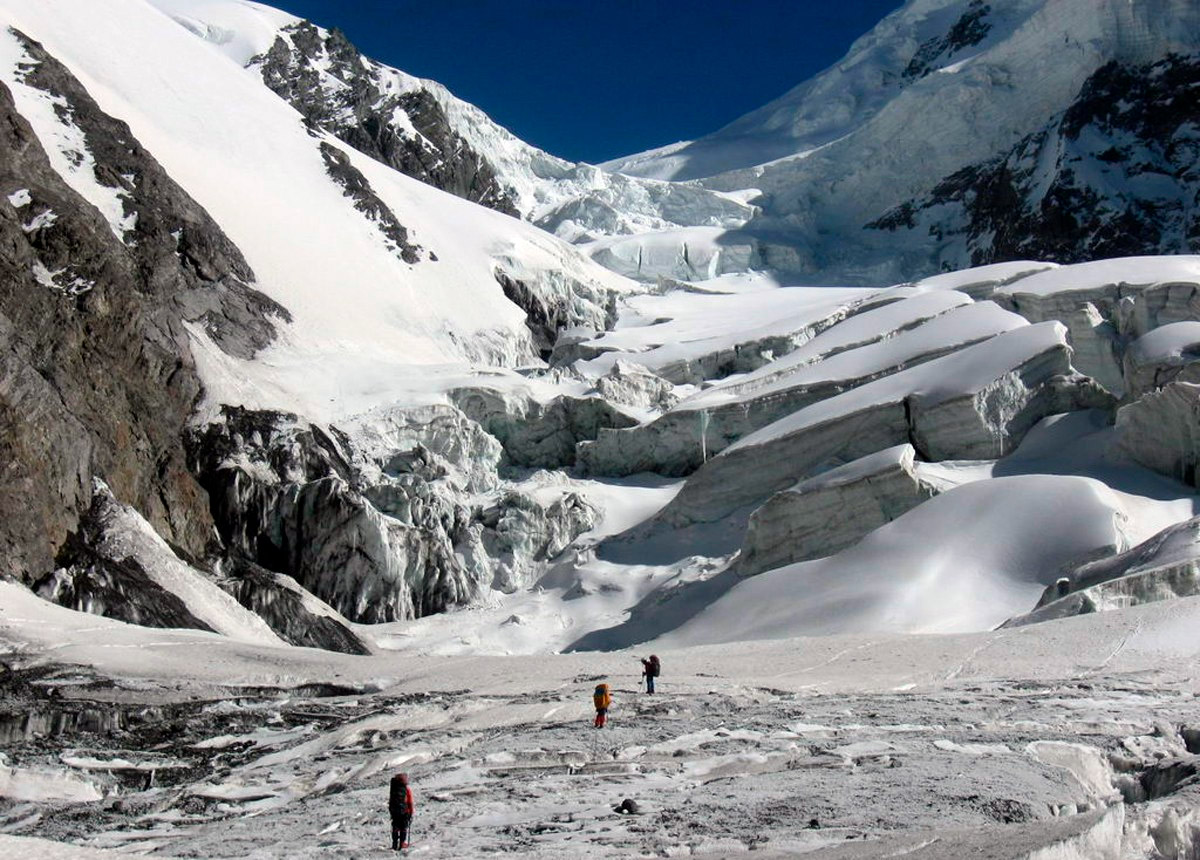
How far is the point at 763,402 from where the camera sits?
170 feet

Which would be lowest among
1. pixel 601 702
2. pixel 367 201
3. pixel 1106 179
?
pixel 601 702

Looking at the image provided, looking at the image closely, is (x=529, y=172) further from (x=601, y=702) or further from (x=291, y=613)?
(x=601, y=702)

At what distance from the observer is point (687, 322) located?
74.8 metres

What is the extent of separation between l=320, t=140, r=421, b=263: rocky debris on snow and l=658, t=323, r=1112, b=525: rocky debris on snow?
3218 centimetres

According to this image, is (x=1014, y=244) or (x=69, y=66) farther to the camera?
(x=1014, y=244)

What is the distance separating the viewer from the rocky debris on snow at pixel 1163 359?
39.7 metres

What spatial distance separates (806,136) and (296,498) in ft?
419

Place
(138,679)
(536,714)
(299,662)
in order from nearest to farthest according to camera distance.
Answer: (536,714) < (138,679) < (299,662)

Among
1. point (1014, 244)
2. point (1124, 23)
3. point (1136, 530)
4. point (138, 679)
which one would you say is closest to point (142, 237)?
point (138, 679)

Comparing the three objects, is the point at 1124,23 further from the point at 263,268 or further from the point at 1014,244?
the point at 263,268

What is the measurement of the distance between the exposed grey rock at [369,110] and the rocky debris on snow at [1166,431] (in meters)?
79.1

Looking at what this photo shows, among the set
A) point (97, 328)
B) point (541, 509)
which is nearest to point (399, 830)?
point (97, 328)

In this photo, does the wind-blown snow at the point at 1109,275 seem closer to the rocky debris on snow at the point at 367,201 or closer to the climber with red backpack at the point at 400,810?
the rocky debris on snow at the point at 367,201

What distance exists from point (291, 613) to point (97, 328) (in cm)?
1135
